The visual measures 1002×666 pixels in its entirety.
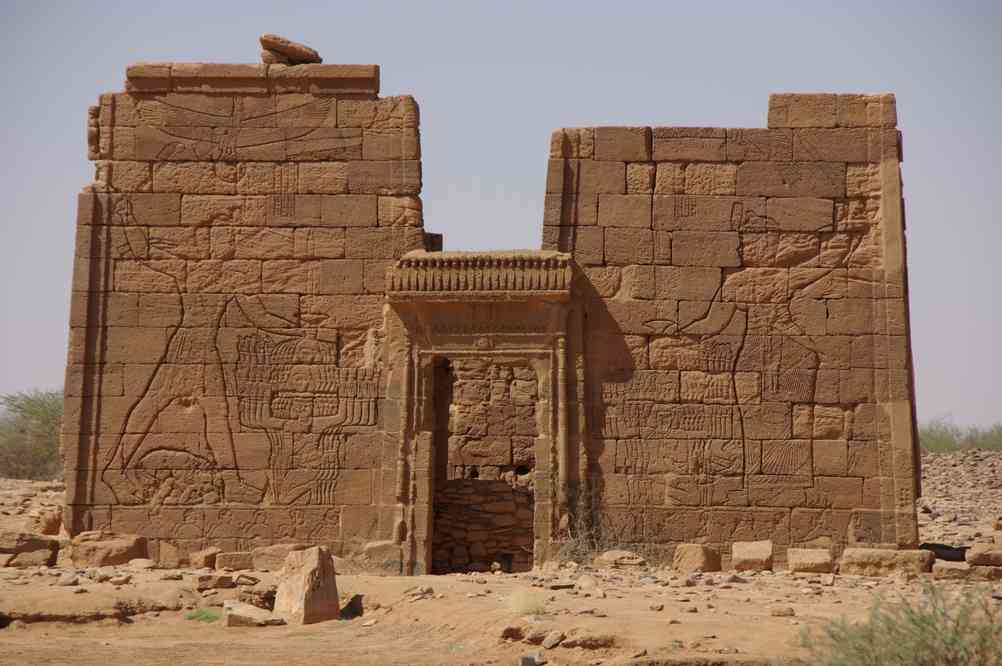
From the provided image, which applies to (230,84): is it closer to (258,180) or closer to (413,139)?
(258,180)

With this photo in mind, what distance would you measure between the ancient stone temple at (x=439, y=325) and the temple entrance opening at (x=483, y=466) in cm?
99

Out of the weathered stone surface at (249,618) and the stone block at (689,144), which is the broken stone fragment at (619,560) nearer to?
the weathered stone surface at (249,618)

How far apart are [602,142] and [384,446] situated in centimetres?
363

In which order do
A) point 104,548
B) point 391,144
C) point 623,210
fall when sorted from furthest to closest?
point 391,144
point 623,210
point 104,548

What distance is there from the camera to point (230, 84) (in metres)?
13.5

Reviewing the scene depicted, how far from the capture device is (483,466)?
16344 millimetres

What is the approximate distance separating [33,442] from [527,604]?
56.1 ft

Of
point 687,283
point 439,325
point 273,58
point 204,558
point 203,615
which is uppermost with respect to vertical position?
point 273,58

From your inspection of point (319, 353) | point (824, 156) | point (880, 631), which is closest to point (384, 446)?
point (319, 353)

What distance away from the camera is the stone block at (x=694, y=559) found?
12.2 metres

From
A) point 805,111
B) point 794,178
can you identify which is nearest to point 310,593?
point 794,178

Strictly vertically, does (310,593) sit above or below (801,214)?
below

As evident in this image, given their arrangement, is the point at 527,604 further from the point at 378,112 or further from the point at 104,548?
the point at 378,112

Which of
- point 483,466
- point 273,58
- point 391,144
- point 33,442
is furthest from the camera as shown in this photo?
point 33,442
